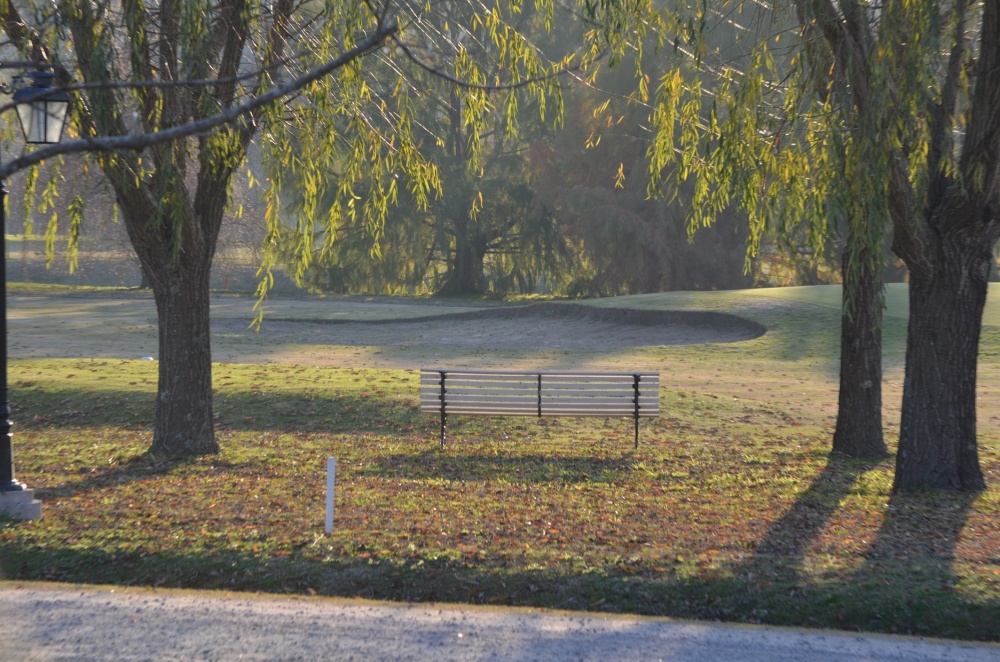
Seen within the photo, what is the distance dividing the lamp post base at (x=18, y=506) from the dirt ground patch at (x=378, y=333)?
516 inches

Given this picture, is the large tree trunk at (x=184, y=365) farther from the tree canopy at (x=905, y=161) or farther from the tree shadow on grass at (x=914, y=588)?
the tree shadow on grass at (x=914, y=588)

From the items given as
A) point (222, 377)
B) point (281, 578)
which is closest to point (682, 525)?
A: point (281, 578)

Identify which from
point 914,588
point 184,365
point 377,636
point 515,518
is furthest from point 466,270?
point 377,636

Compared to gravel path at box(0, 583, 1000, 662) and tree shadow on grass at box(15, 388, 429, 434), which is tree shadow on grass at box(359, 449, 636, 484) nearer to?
tree shadow on grass at box(15, 388, 429, 434)

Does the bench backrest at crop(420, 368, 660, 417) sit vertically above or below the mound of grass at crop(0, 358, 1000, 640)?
above

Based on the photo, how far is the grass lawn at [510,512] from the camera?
600 centimetres

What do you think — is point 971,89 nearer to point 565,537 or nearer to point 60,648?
point 565,537

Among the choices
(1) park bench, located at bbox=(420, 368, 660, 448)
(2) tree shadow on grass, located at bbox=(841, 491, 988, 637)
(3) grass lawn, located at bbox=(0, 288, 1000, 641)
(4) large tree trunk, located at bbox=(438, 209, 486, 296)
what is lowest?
(3) grass lawn, located at bbox=(0, 288, 1000, 641)

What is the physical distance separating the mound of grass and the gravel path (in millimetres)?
366

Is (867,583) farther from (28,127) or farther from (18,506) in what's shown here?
(28,127)

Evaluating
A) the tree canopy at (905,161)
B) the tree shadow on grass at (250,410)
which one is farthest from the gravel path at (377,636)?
the tree shadow on grass at (250,410)

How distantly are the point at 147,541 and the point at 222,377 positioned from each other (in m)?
9.81

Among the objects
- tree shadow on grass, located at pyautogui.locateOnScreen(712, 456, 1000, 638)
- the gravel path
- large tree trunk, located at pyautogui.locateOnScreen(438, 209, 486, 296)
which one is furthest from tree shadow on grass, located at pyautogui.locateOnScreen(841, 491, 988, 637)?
large tree trunk, located at pyautogui.locateOnScreen(438, 209, 486, 296)

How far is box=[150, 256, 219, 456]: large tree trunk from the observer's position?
33.4 ft
